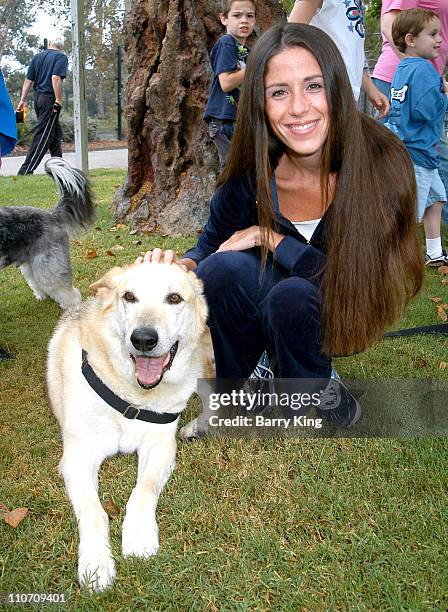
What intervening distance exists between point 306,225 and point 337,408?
836 millimetres

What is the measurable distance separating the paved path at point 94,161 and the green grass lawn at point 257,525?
35.6ft

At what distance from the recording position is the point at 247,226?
2.83 meters

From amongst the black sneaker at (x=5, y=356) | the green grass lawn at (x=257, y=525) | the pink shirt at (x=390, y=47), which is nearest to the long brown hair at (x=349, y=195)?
the green grass lawn at (x=257, y=525)

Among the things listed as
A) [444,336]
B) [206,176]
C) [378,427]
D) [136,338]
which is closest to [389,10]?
[206,176]

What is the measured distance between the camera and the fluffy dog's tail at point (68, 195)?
445 centimetres

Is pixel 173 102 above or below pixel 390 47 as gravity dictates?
below

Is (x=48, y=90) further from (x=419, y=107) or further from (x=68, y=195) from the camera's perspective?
(x=419, y=107)

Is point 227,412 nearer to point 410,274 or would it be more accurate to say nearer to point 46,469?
point 46,469

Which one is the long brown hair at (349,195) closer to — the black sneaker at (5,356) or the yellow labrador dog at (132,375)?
the yellow labrador dog at (132,375)

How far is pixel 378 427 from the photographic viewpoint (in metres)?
2.62

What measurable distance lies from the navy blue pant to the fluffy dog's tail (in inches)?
85.5

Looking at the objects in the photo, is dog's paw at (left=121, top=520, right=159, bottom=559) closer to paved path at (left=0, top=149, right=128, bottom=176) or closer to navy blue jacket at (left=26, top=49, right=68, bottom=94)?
navy blue jacket at (left=26, top=49, right=68, bottom=94)

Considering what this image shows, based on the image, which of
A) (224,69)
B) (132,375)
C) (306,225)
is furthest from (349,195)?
(224,69)

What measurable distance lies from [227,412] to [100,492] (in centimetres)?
74
